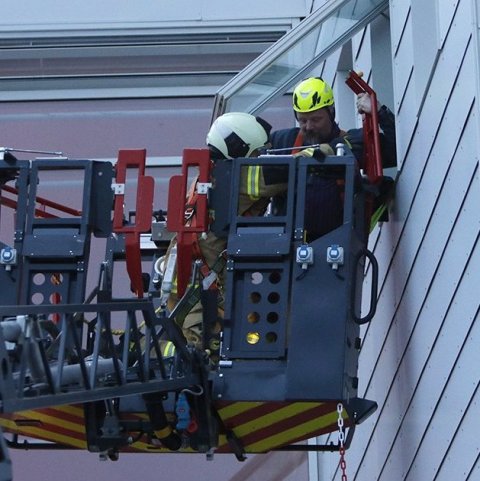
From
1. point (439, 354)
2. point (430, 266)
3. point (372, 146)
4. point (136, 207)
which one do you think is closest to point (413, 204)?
point (372, 146)

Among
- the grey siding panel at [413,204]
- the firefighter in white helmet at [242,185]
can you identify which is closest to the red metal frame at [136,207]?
the firefighter in white helmet at [242,185]

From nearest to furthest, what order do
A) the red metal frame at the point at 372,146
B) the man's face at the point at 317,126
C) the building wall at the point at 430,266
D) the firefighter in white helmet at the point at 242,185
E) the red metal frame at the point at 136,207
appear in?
the building wall at the point at 430,266 → the red metal frame at the point at 136,207 → the firefighter in white helmet at the point at 242,185 → the red metal frame at the point at 372,146 → the man's face at the point at 317,126

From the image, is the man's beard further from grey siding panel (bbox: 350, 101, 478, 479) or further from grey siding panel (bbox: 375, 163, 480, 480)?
grey siding panel (bbox: 375, 163, 480, 480)

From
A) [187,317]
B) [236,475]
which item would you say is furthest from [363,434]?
[236,475]

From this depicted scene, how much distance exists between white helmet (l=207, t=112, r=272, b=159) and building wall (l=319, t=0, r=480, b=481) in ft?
3.21

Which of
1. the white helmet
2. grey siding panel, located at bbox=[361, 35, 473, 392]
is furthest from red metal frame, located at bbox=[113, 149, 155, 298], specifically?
grey siding panel, located at bbox=[361, 35, 473, 392]

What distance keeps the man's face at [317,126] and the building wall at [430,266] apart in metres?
0.47

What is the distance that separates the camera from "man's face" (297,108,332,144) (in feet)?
26.6

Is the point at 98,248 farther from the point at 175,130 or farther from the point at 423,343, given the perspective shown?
the point at 423,343

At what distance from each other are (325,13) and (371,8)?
0.35 meters

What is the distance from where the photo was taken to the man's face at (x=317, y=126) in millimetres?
8117

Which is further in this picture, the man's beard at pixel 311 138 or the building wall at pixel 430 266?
the man's beard at pixel 311 138

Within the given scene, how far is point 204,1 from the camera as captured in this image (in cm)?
1322

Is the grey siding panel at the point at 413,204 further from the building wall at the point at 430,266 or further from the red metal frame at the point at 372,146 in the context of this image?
the red metal frame at the point at 372,146
